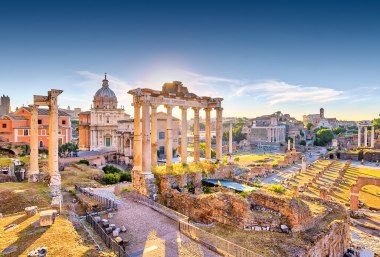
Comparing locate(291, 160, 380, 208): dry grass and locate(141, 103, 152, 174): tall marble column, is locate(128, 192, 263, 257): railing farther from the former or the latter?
locate(291, 160, 380, 208): dry grass

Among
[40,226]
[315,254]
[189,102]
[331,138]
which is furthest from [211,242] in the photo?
[331,138]

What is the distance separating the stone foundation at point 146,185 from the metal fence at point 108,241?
442 cm

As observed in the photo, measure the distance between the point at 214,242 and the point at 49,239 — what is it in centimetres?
627

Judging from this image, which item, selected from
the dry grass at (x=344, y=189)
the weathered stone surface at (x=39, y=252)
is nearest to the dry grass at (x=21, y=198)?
the weathered stone surface at (x=39, y=252)

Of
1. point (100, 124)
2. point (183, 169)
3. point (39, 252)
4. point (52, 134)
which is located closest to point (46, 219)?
point (39, 252)

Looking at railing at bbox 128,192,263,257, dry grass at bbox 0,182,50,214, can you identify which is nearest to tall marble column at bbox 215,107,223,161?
railing at bbox 128,192,263,257

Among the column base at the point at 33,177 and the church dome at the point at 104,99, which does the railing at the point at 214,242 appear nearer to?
the column base at the point at 33,177

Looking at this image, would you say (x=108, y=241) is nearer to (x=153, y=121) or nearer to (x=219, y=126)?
(x=153, y=121)

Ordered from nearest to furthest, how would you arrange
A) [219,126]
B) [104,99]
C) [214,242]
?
[214,242] < [219,126] < [104,99]

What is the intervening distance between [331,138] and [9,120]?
100 meters

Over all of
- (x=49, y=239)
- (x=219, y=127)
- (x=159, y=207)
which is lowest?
(x=159, y=207)

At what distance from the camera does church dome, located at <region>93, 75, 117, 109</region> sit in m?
50.7

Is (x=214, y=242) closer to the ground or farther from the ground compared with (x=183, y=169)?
closer to the ground

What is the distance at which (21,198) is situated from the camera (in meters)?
15.6
